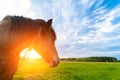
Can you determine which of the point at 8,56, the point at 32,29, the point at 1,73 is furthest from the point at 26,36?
the point at 1,73

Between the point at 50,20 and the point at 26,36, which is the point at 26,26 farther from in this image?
the point at 50,20

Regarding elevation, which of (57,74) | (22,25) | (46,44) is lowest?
(46,44)

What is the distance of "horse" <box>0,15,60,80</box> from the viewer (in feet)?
17.1

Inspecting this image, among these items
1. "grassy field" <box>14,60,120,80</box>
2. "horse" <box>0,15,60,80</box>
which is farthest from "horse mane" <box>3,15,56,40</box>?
"grassy field" <box>14,60,120,80</box>

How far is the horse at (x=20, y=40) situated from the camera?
5.20m

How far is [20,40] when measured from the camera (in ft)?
17.3

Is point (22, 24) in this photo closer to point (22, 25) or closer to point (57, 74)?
point (22, 25)

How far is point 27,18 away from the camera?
5520 millimetres

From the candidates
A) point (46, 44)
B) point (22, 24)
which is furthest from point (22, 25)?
point (46, 44)

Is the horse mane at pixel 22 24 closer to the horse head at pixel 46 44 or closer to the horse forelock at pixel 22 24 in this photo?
the horse forelock at pixel 22 24

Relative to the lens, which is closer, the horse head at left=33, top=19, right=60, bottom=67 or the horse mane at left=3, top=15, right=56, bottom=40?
the horse mane at left=3, top=15, right=56, bottom=40

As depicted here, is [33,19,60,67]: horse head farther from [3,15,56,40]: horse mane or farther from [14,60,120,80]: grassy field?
[14,60,120,80]: grassy field

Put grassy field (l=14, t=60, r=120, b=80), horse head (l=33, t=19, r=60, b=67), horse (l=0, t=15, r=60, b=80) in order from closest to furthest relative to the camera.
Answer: horse (l=0, t=15, r=60, b=80) < horse head (l=33, t=19, r=60, b=67) < grassy field (l=14, t=60, r=120, b=80)

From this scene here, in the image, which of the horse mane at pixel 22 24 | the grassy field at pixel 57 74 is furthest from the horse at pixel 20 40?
the grassy field at pixel 57 74
